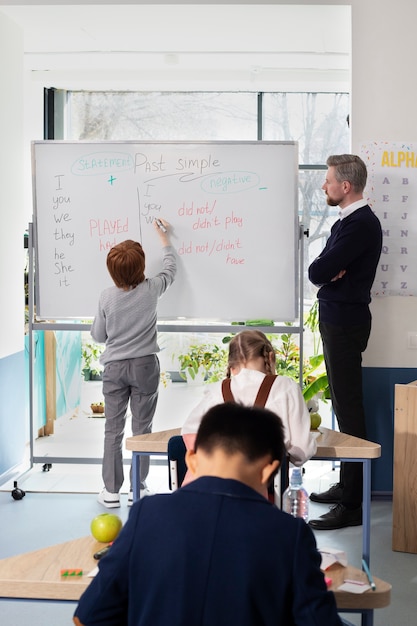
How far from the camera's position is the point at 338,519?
4.12 m

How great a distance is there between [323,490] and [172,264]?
1562 millimetres

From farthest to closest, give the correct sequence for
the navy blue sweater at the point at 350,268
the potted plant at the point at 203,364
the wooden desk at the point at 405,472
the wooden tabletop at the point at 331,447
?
the potted plant at the point at 203,364, the navy blue sweater at the point at 350,268, the wooden desk at the point at 405,472, the wooden tabletop at the point at 331,447

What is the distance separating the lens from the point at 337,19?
4773 millimetres

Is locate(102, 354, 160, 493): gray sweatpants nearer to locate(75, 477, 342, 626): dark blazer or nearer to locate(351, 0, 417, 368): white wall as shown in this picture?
locate(351, 0, 417, 368): white wall

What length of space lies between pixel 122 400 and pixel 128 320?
451 mm

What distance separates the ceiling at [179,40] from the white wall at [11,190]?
0.20m

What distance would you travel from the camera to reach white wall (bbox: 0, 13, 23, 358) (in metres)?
4.83

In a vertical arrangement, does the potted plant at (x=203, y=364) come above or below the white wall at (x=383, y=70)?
below

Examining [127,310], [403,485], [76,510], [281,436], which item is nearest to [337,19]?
[127,310]

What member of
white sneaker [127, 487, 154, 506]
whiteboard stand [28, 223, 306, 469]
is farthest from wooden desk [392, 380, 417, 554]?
white sneaker [127, 487, 154, 506]

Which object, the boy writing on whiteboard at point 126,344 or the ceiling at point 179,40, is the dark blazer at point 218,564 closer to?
the boy writing on whiteboard at point 126,344

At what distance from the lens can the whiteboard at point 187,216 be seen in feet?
14.9

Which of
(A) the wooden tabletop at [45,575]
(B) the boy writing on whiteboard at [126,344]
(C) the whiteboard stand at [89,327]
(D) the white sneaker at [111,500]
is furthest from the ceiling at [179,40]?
(A) the wooden tabletop at [45,575]

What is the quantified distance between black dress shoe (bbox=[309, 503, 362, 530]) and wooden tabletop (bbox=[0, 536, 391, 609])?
7.18 feet
